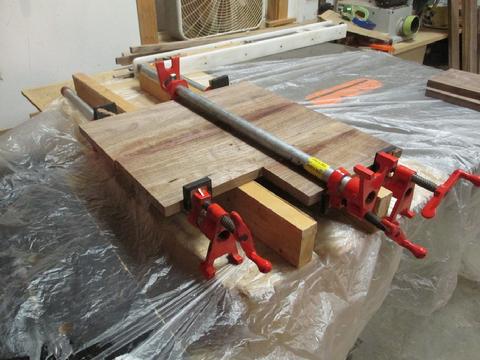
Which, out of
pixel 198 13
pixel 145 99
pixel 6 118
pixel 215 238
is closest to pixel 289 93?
pixel 145 99

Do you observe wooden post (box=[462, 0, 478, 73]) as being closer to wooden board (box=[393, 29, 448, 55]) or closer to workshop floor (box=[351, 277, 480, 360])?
wooden board (box=[393, 29, 448, 55])

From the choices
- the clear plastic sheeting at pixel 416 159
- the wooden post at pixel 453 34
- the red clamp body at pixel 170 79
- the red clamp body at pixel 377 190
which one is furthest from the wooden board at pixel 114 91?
the wooden post at pixel 453 34

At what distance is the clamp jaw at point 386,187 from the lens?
0.54 m

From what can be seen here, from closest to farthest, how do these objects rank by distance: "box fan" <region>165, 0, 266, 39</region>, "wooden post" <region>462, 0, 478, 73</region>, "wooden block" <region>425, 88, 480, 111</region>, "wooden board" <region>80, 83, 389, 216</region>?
1. "wooden board" <region>80, 83, 389, 216</region>
2. "wooden block" <region>425, 88, 480, 111</region>
3. "box fan" <region>165, 0, 266, 39</region>
4. "wooden post" <region>462, 0, 478, 73</region>

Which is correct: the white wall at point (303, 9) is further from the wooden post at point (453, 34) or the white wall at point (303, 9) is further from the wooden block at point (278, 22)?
the wooden post at point (453, 34)

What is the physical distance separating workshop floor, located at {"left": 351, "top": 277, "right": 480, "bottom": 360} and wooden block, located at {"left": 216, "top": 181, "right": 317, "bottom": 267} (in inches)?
33.7

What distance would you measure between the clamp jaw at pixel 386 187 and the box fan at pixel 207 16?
4.28ft

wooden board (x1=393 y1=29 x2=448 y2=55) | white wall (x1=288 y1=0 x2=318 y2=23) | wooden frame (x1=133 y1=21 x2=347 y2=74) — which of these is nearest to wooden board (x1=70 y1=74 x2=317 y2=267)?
wooden frame (x1=133 y1=21 x2=347 y2=74)

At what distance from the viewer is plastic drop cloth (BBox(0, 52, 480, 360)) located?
519 millimetres

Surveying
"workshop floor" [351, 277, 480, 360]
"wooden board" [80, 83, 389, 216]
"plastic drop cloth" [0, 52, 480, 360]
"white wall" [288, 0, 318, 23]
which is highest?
"white wall" [288, 0, 318, 23]

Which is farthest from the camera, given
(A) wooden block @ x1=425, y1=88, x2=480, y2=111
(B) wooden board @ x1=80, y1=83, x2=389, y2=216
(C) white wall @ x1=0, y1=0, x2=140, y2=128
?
(C) white wall @ x1=0, y1=0, x2=140, y2=128

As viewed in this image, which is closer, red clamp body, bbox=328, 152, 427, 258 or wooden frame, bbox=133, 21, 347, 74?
red clamp body, bbox=328, 152, 427, 258

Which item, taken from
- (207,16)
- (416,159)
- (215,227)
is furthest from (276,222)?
(207,16)

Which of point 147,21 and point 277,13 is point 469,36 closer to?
point 277,13
